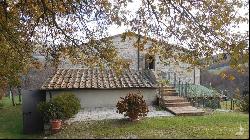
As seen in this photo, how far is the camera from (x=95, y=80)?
23.3 metres

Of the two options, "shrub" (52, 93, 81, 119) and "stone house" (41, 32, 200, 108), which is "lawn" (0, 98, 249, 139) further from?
"stone house" (41, 32, 200, 108)

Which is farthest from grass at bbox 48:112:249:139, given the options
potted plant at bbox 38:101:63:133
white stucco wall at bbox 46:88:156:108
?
white stucco wall at bbox 46:88:156:108

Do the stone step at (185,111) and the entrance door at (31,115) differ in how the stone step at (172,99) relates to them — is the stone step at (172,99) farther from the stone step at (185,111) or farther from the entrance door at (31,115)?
the entrance door at (31,115)

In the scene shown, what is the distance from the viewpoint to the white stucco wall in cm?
2197

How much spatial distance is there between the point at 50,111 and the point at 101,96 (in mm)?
6502

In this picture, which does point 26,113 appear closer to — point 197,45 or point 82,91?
point 82,91

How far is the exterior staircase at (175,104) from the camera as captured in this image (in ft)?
59.8

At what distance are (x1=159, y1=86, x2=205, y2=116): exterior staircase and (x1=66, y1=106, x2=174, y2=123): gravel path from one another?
56 cm

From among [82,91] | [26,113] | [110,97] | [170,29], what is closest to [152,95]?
[110,97]

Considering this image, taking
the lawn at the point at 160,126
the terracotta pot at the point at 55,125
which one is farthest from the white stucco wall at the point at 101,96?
the terracotta pot at the point at 55,125

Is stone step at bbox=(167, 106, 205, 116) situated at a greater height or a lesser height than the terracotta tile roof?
lesser

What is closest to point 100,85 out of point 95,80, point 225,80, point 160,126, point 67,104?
point 95,80

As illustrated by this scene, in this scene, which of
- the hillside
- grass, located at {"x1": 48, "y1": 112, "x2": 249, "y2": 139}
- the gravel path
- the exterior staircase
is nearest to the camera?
the hillside

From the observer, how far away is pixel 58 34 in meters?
16.5
